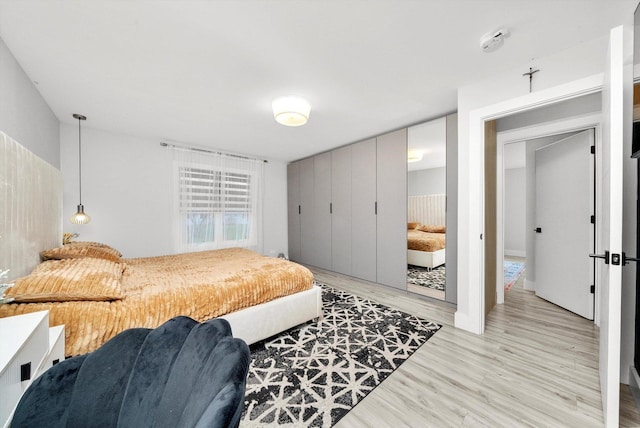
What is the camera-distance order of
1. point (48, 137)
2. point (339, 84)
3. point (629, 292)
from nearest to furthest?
point (629, 292)
point (339, 84)
point (48, 137)

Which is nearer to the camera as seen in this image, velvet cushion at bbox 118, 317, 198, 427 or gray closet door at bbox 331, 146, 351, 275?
velvet cushion at bbox 118, 317, 198, 427

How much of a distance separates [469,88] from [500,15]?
0.92 metres

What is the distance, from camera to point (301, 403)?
60.8 inches

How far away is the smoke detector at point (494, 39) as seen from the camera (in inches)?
66.5

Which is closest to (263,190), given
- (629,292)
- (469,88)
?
(469,88)

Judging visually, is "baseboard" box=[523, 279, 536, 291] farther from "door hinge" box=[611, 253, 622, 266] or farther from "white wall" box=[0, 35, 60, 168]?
"white wall" box=[0, 35, 60, 168]

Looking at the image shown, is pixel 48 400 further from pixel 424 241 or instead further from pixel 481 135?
pixel 424 241

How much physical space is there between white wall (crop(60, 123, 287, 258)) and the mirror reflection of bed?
3892 millimetres

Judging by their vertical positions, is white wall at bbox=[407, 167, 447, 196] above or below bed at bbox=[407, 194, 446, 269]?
above

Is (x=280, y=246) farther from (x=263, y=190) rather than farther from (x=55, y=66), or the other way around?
(x=55, y=66)

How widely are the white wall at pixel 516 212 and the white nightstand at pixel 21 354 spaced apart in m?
8.22

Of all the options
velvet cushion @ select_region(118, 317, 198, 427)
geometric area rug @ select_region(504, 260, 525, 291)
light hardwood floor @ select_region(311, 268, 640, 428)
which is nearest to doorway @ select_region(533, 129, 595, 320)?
light hardwood floor @ select_region(311, 268, 640, 428)

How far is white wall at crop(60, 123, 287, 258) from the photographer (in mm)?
3258

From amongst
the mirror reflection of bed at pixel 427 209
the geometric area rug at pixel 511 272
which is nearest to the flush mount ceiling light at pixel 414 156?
the mirror reflection of bed at pixel 427 209
